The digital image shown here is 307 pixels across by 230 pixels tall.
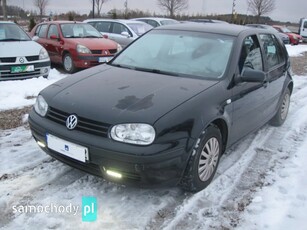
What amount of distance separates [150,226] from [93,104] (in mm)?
1159

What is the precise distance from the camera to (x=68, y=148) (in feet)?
10.3

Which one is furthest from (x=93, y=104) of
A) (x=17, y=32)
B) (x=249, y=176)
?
(x=17, y=32)

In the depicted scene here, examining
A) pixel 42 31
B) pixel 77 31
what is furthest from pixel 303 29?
pixel 42 31

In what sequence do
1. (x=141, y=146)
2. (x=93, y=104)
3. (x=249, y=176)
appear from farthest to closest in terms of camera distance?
(x=249, y=176)
(x=93, y=104)
(x=141, y=146)

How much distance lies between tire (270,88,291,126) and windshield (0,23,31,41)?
6128mm

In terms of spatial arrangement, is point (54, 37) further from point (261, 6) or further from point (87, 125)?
point (261, 6)

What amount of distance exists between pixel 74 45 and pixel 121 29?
3948mm

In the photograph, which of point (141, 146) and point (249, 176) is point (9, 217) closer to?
point (141, 146)

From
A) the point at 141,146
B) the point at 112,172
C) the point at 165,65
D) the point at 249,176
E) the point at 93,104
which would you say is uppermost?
the point at 165,65

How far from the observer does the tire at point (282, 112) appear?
222 inches

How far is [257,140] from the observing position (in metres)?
5.09

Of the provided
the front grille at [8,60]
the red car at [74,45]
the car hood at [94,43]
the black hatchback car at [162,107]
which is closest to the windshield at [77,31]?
the red car at [74,45]

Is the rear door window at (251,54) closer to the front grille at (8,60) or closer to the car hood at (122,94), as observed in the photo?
the car hood at (122,94)

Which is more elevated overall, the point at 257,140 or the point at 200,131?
the point at 200,131
